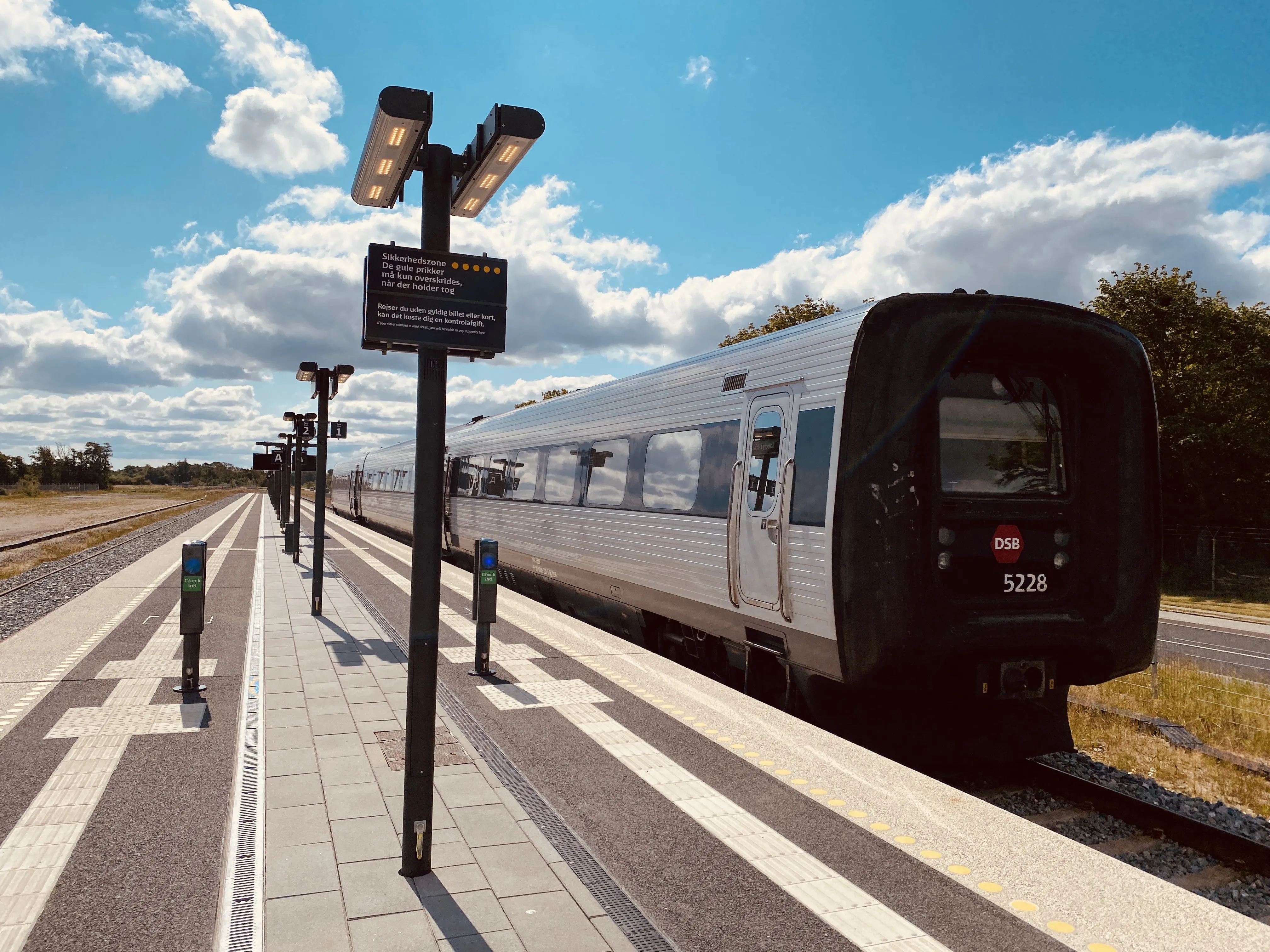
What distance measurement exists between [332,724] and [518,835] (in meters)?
2.54

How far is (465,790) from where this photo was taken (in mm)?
5145

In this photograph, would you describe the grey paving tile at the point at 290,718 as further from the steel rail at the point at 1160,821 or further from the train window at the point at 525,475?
the train window at the point at 525,475

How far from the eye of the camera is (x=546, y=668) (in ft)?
28.2

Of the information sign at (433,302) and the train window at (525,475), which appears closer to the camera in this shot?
the information sign at (433,302)

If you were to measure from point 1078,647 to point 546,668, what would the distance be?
15.1 ft

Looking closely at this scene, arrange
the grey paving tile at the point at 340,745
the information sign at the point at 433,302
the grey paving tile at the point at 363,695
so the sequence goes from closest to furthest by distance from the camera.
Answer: the information sign at the point at 433,302, the grey paving tile at the point at 340,745, the grey paving tile at the point at 363,695

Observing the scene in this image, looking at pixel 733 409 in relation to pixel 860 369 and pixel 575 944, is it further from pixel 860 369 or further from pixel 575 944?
pixel 575 944

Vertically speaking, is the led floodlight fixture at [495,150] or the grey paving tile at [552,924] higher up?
the led floodlight fixture at [495,150]

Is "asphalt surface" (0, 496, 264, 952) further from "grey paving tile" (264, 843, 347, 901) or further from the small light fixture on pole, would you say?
the small light fixture on pole

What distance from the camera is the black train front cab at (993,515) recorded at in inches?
232

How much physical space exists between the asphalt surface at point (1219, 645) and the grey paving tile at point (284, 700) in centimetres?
1098

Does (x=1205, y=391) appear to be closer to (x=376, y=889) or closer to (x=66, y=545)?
(x=376, y=889)

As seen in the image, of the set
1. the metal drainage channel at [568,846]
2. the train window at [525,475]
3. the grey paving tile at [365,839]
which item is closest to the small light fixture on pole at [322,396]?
the train window at [525,475]

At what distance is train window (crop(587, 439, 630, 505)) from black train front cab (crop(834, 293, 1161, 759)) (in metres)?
4.50
